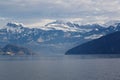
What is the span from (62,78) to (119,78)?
22.1 meters

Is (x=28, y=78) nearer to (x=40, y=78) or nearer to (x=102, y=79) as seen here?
(x=40, y=78)

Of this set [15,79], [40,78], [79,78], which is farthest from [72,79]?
[15,79]

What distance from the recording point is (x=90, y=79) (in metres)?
127

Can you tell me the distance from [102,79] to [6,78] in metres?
41.3

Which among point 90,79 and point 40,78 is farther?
point 40,78

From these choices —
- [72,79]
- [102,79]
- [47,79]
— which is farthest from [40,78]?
[102,79]

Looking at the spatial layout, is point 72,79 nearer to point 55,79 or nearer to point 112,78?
point 55,79

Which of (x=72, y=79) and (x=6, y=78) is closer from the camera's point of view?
(x=72, y=79)

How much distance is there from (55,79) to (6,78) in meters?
23.5

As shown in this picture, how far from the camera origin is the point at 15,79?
136 meters

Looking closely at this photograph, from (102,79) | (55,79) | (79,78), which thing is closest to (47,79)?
(55,79)

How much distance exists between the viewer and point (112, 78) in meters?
129

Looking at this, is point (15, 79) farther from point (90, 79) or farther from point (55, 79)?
point (90, 79)

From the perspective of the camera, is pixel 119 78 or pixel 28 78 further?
pixel 28 78
